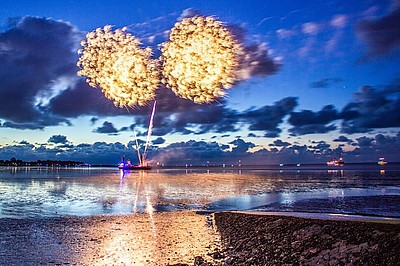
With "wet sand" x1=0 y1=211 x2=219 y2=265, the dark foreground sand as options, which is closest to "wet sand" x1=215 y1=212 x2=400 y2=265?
the dark foreground sand

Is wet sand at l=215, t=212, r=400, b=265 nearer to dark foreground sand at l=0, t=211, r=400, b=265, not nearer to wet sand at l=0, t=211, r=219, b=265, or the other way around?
dark foreground sand at l=0, t=211, r=400, b=265

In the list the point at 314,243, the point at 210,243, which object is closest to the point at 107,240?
the point at 210,243

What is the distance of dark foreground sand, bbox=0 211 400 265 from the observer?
11359 millimetres

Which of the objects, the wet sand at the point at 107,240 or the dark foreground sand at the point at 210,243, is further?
the wet sand at the point at 107,240

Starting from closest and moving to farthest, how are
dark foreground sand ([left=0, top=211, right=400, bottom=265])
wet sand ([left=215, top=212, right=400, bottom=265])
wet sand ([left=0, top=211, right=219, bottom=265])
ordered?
wet sand ([left=215, top=212, right=400, bottom=265])
dark foreground sand ([left=0, top=211, right=400, bottom=265])
wet sand ([left=0, top=211, right=219, bottom=265])

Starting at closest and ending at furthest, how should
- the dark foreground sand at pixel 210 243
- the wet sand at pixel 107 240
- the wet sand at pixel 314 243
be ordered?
the wet sand at pixel 314 243 → the dark foreground sand at pixel 210 243 → the wet sand at pixel 107 240

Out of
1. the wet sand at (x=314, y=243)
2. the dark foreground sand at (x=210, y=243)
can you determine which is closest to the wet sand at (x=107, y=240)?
the dark foreground sand at (x=210, y=243)

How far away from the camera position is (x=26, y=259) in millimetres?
13242

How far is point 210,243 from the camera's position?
15.0 meters

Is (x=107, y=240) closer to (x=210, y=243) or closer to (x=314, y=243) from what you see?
(x=210, y=243)

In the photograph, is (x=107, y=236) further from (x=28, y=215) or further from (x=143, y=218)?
(x=28, y=215)

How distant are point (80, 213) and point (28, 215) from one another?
3.29m

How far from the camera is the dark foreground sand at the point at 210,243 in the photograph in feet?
37.3

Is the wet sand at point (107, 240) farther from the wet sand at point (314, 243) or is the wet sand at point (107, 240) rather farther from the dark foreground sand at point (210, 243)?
the wet sand at point (314, 243)
